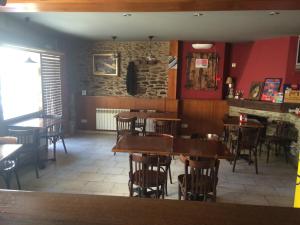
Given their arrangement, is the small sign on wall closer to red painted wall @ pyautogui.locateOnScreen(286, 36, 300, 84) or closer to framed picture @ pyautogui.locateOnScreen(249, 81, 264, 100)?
framed picture @ pyautogui.locateOnScreen(249, 81, 264, 100)

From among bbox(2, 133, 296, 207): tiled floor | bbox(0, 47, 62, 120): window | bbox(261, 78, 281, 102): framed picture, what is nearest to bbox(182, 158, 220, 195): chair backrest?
bbox(2, 133, 296, 207): tiled floor

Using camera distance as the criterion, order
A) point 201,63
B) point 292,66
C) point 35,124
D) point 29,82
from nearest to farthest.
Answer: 1. point 35,124
2. point 29,82
3. point 292,66
4. point 201,63

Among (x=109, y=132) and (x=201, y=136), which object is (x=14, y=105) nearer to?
(x=109, y=132)

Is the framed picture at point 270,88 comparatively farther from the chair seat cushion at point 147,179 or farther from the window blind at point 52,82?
the window blind at point 52,82

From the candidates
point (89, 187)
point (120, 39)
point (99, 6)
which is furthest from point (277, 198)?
point (120, 39)

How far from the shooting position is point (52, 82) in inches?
250

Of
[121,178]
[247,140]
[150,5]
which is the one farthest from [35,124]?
[247,140]

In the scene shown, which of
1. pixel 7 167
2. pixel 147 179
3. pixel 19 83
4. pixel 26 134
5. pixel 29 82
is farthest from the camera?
pixel 29 82

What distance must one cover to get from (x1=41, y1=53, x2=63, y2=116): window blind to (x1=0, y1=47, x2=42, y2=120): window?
6.7 inches

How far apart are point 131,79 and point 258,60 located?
3517 mm

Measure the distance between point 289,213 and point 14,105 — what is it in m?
5.14

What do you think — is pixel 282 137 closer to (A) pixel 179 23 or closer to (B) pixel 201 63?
(B) pixel 201 63

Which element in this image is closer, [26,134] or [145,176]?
[145,176]

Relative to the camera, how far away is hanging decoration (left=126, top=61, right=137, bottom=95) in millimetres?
7180
